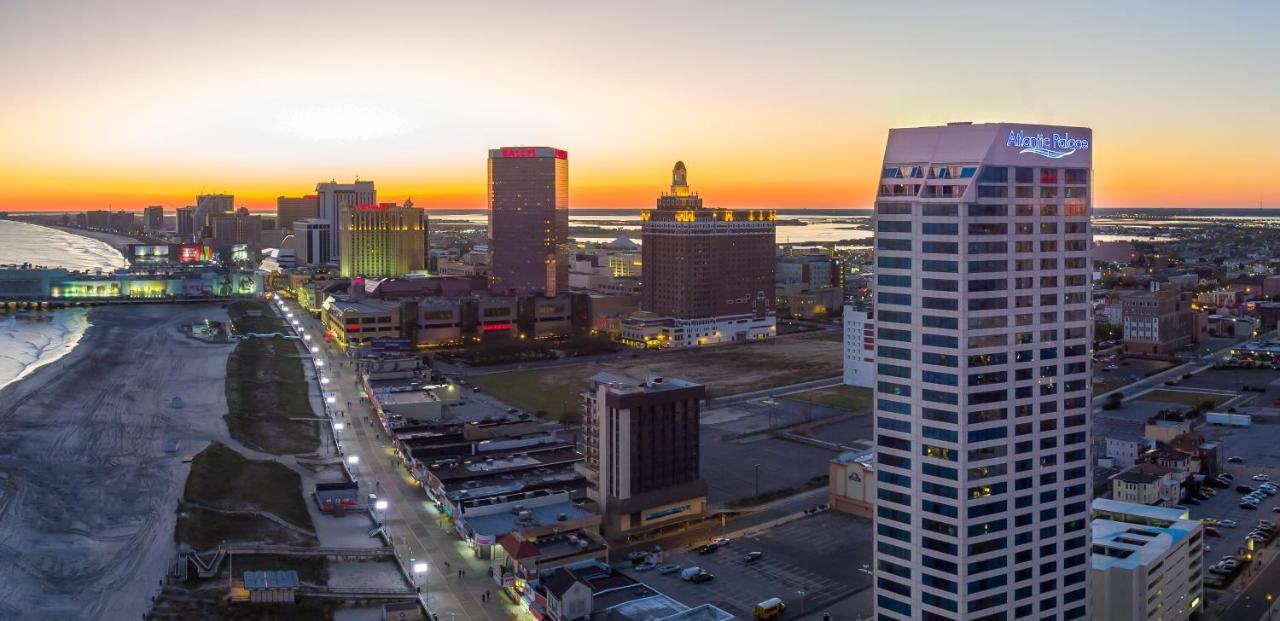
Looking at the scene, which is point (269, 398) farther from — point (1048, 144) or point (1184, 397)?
point (1184, 397)

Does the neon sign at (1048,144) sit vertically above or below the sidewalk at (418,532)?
above

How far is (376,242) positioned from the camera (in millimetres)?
166000

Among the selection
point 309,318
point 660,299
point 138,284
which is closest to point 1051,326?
point 660,299

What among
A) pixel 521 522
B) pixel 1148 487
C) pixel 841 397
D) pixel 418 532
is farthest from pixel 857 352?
pixel 418 532

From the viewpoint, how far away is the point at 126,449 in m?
58.4

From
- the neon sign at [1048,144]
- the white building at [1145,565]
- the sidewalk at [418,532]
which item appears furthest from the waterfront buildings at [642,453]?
the neon sign at [1048,144]

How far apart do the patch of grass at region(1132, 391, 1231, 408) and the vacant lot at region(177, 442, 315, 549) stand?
203 ft

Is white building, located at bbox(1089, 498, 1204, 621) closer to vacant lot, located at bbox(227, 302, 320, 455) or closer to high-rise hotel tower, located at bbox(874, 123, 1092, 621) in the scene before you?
high-rise hotel tower, located at bbox(874, 123, 1092, 621)

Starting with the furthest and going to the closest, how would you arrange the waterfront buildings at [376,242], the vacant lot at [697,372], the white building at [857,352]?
the waterfront buildings at [376,242], the white building at [857,352], the vacant lot at [697,372]

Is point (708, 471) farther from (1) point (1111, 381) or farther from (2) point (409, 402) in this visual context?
(1) point (1111, 381)

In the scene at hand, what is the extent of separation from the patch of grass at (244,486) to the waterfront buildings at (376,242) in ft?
362

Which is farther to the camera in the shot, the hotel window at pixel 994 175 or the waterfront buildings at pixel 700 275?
the waterfront buildings at pixel 700 275

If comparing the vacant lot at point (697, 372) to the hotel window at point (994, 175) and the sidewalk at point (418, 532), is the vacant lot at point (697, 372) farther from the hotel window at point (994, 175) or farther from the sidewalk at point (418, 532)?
the hotel window at point (994, 175)

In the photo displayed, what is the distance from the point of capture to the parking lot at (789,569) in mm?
39062
